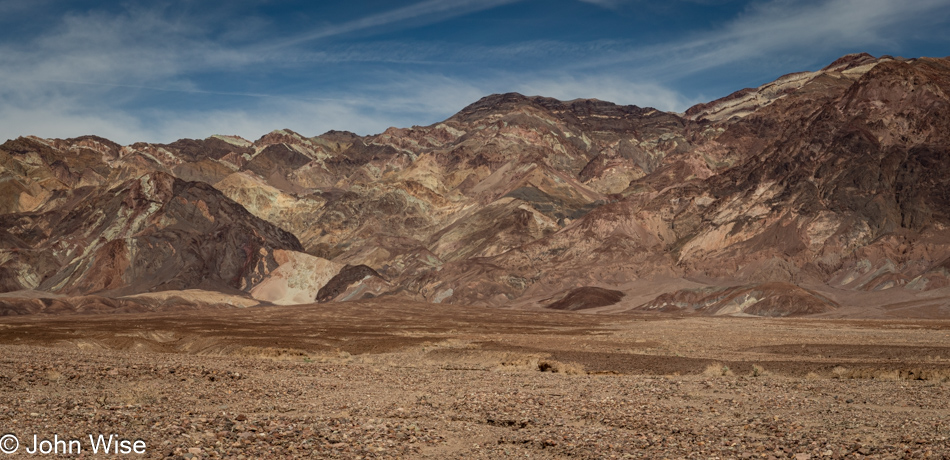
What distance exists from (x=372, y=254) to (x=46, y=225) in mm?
73937

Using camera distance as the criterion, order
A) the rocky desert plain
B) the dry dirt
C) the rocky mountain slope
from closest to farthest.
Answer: the dry dirt
the rocky desert plain
the rocky mountain slope

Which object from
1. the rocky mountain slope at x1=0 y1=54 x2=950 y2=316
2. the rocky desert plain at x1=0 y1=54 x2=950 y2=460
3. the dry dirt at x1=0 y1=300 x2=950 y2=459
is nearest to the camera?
the dry dirt at x1=0 y1=300 x2=950 y2=459

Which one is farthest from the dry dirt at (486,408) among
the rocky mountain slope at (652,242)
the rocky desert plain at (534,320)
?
the rocky mountain slope at (652,242)

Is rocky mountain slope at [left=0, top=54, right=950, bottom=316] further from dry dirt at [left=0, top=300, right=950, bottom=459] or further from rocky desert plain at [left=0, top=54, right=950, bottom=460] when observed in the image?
dry dirt at [left=0, top=300, right=950, bottom=459]

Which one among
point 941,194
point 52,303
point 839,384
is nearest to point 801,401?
point 839,384

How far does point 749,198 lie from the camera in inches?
6235

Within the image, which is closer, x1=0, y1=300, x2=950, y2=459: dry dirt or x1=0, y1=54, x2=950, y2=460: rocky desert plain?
x1=0, y1=300, x2=950, y2=459: dry dirt

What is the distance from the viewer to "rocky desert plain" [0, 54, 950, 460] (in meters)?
15.9

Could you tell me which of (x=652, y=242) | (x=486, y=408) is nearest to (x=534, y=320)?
(x=652, y=242)

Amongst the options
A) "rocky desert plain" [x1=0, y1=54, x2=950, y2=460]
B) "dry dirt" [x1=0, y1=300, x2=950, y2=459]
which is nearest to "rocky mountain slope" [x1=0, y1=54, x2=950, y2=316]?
"rocky desert plain" [x1=0, y1=54, x2=950, y2=460]

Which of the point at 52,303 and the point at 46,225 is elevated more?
the point at 46,225

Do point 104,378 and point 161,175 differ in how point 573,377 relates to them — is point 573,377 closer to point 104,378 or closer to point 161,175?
point 104,378

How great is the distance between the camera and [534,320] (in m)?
98.6

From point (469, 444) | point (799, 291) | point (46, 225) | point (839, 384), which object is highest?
point (46, 225)
